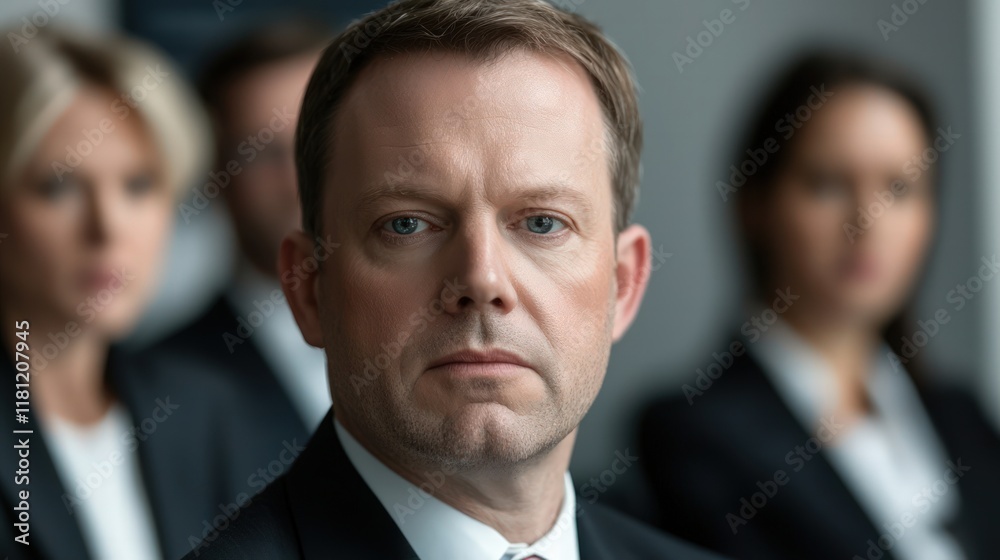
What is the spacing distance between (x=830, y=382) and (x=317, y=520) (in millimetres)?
1894

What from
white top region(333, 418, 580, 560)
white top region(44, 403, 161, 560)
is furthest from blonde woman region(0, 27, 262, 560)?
white top region(333, 418, 580, 560)

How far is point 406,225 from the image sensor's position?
3.91ft

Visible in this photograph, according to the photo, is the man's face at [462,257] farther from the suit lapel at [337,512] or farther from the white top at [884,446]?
the white top at [884,446]

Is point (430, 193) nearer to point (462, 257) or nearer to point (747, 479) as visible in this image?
point (462, 257)

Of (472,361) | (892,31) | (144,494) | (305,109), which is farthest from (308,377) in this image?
(892,31)

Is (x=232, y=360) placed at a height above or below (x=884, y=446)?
above

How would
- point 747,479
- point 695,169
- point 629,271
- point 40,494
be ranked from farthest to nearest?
1. point 695,169
2. point 747,479
3. point 40,494
4. point 629,271

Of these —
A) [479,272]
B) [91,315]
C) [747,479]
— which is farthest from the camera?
[747,479]

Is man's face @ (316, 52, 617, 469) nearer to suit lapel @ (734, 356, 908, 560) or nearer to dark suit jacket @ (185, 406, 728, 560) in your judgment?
dark suit jacket @ (185, 406, 728, 560)

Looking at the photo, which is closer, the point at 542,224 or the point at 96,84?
Answer: the point at 542,224

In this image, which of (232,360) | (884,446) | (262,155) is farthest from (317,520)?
(884,446)

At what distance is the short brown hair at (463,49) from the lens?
1.23 m

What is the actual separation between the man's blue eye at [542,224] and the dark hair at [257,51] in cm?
138

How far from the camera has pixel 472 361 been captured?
45.6 inches
